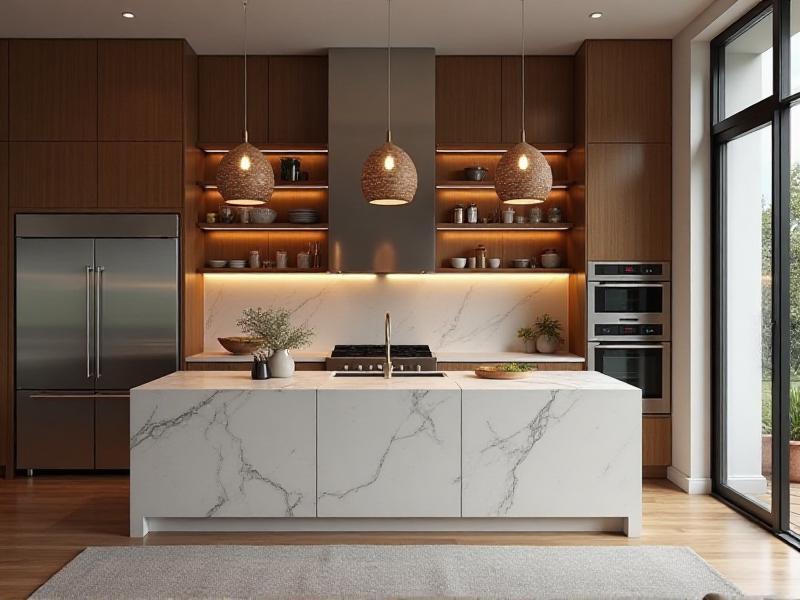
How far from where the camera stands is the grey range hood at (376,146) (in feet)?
18.7

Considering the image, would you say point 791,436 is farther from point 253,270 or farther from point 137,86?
point 137,86

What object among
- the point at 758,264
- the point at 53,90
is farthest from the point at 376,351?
the point at 53,90

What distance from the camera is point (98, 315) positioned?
5.47 m

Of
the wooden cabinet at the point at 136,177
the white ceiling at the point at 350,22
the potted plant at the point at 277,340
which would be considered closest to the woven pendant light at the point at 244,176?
the potted plant at the point at 277,340

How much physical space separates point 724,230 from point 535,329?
5.51 ft

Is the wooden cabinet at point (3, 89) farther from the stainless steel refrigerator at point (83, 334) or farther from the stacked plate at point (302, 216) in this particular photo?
the stacked plate at point (302, 216)

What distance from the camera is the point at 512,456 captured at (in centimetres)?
400

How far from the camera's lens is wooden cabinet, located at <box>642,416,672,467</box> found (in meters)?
5.45

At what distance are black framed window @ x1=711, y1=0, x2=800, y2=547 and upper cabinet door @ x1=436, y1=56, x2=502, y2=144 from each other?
5.32 feet

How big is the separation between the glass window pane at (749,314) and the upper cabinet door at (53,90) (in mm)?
4513

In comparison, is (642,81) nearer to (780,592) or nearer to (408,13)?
(408,13)

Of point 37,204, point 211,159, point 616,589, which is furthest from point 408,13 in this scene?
point 616,589

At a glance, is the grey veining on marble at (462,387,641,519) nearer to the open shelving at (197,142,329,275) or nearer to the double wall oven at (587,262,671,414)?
the double wall oven at (587,262,671,414)

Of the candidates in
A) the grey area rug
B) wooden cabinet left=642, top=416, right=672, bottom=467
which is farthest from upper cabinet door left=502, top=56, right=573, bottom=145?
the grey area rug
